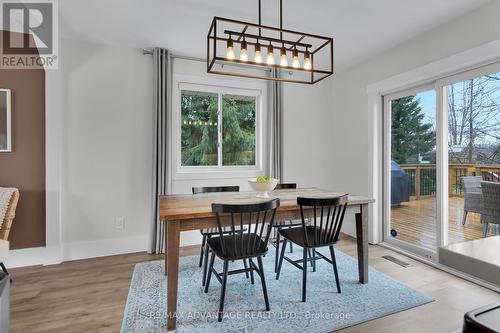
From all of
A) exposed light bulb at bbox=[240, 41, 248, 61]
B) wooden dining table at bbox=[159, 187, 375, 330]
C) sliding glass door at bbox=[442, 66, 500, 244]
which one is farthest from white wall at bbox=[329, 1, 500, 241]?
exposed light bulb at bbox=[240, 41, 248, 61]

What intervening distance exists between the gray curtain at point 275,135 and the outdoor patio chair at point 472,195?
2171mm

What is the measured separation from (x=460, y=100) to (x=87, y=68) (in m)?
4.21

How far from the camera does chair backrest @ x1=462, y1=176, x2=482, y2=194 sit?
262 cm

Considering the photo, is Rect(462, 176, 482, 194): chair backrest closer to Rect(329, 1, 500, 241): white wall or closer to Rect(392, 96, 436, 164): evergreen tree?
Rect(392, 96, 436, 164): evergreen tree

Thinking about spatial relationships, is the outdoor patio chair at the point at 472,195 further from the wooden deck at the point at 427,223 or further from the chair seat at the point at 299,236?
the chair seat at the point at 299,236

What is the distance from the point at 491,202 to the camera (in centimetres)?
246

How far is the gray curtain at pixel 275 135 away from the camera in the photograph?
3938 millimetres

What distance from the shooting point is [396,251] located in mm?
3318

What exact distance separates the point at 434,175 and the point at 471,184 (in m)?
0.37

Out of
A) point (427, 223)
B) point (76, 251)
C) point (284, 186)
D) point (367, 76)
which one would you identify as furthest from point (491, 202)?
point (76, 251)

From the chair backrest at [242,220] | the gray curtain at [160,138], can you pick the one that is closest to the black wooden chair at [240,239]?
the chair backrest at [242,220]

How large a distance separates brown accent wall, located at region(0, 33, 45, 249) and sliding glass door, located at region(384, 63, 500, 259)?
4.27 meters

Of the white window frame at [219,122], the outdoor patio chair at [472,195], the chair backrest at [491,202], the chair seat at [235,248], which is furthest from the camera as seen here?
the white window frame at [219,122]

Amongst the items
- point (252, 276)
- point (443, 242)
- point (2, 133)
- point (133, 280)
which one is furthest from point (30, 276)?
point (443, 242)
